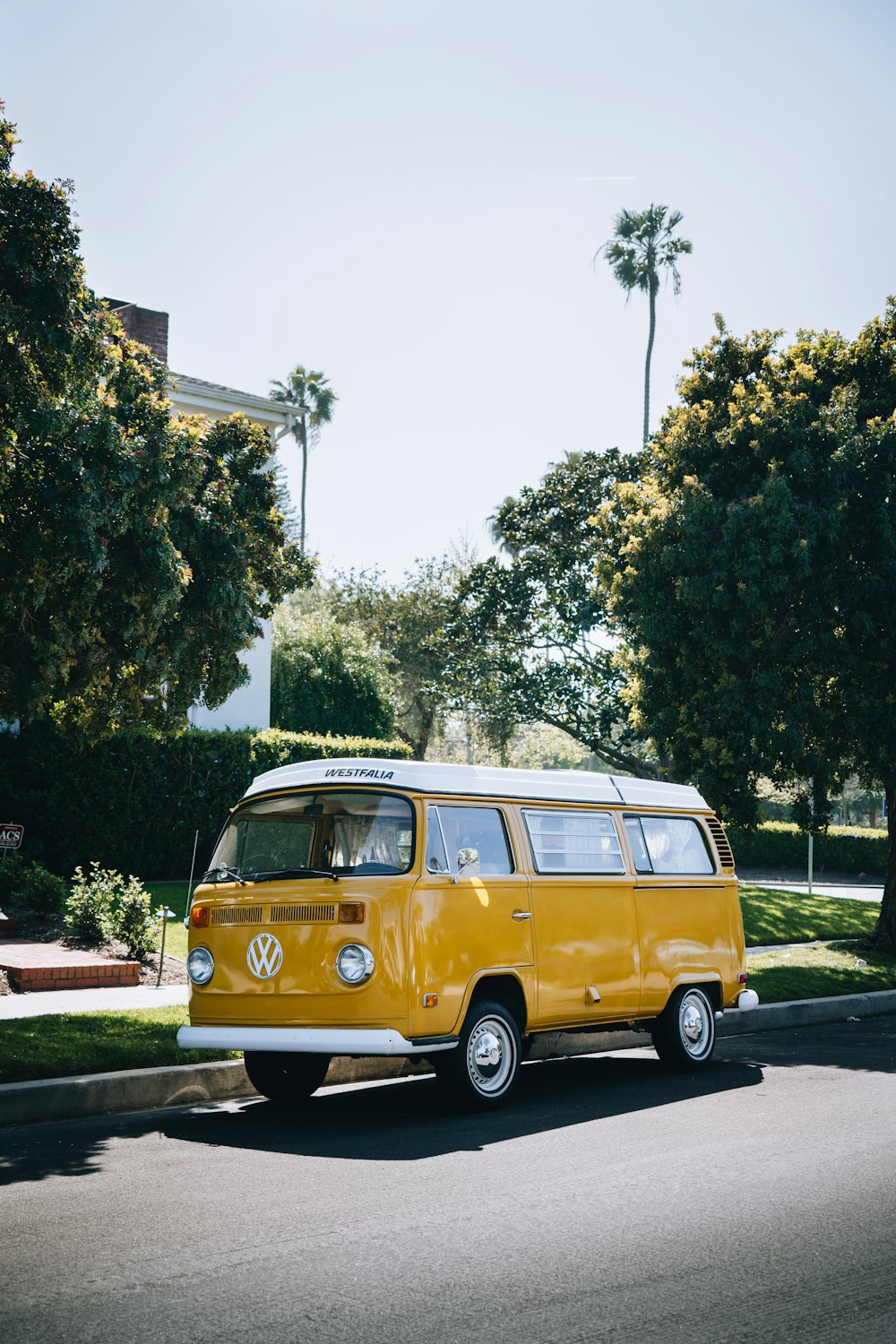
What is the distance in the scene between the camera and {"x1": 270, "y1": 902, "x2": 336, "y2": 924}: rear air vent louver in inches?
327

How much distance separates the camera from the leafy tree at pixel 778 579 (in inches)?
688

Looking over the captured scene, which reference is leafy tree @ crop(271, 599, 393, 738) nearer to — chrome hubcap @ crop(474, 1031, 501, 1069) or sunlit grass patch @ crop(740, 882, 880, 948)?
sunlit grass patch @ crop(740, 882, 880, 948)

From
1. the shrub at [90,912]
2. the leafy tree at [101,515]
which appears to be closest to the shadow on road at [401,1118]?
the leafy tree at [101,515]

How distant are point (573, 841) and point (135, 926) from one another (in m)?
7.31

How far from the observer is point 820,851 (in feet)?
147

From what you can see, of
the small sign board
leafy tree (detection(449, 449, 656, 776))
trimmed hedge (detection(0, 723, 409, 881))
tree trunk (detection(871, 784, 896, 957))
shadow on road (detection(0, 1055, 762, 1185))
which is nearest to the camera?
shadow on road (detection(0, 1055, 762, 1185))

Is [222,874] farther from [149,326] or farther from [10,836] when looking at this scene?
[149,326]

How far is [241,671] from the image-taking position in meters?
14.4

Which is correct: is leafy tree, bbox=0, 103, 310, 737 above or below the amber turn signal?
above

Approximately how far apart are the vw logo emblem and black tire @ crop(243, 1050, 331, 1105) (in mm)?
848

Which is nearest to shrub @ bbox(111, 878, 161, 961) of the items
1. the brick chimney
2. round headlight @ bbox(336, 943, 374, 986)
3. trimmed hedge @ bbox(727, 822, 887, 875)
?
round headlight @ bbox(336, 943, 374, 986)

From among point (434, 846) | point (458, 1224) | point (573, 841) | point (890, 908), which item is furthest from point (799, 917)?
point (458, 1224)

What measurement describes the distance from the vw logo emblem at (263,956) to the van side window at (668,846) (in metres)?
3.45

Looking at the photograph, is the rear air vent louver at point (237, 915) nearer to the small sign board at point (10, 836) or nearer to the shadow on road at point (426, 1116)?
the shadow on road at point (426, 1116)
